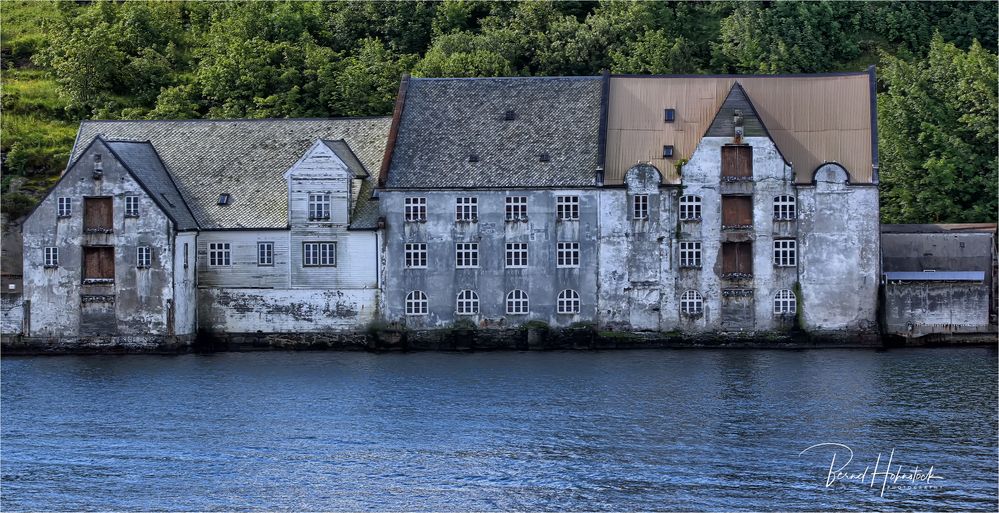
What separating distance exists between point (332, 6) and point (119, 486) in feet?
277

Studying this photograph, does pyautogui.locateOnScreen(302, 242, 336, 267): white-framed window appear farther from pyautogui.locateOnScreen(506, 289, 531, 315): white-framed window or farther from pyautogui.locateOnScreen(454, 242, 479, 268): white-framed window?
pyautogui.locateOnScreen(506, 289, 531, 315): white-framed window

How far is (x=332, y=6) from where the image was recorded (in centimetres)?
13775

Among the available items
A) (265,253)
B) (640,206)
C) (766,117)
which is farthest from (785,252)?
(265,253)

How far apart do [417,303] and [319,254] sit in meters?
6.02

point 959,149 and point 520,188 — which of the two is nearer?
point 520,188

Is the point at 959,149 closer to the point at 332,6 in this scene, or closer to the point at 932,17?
the point at 932,17

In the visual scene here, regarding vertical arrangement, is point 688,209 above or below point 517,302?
above

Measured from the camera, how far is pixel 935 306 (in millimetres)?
87750

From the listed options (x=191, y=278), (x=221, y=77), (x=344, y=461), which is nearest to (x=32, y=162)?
(x=221, y=77)

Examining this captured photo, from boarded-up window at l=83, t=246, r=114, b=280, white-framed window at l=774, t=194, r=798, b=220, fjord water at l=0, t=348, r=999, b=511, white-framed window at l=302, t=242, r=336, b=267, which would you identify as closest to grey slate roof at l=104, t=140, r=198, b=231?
boarded-up window at l=83, t=246, r=114, b=280

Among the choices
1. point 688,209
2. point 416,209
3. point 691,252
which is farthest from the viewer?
point 416,209

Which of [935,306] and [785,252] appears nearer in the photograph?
[935,306]

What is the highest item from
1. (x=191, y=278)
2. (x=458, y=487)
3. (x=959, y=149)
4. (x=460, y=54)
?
(x=460, y=54)

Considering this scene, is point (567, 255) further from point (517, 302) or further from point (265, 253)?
point (265, 253)
